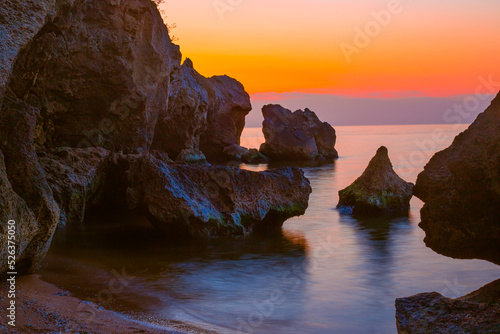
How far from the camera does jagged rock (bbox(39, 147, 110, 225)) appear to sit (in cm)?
1598

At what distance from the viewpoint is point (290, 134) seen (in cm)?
5872

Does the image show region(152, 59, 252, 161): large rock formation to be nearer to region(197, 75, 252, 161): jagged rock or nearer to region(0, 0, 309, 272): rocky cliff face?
region(197, 75, 252, 161): jagged rock

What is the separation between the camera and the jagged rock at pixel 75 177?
15984mm

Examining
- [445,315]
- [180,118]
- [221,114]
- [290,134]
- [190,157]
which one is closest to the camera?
[445,315]

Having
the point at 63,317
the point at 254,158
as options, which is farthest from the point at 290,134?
the point at 63,317

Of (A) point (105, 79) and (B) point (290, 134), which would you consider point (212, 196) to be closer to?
(A) point (105, 79)

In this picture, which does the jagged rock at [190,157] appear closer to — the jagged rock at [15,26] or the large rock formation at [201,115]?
the large rock formation at [201,115]

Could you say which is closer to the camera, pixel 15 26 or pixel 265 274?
pixel 15 26

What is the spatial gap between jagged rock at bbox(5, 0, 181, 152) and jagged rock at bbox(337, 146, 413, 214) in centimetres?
1027

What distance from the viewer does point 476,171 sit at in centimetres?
593

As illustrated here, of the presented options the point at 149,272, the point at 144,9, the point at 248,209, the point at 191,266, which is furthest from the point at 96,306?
the point at 144,9

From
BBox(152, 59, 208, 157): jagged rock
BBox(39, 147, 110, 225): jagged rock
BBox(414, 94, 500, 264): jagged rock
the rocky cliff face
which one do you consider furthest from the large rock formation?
BBox(414, 94, 500, 264): jagged rock

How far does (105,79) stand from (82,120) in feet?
6.18

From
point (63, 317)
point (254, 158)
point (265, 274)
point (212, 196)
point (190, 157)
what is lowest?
point (265, 274)
